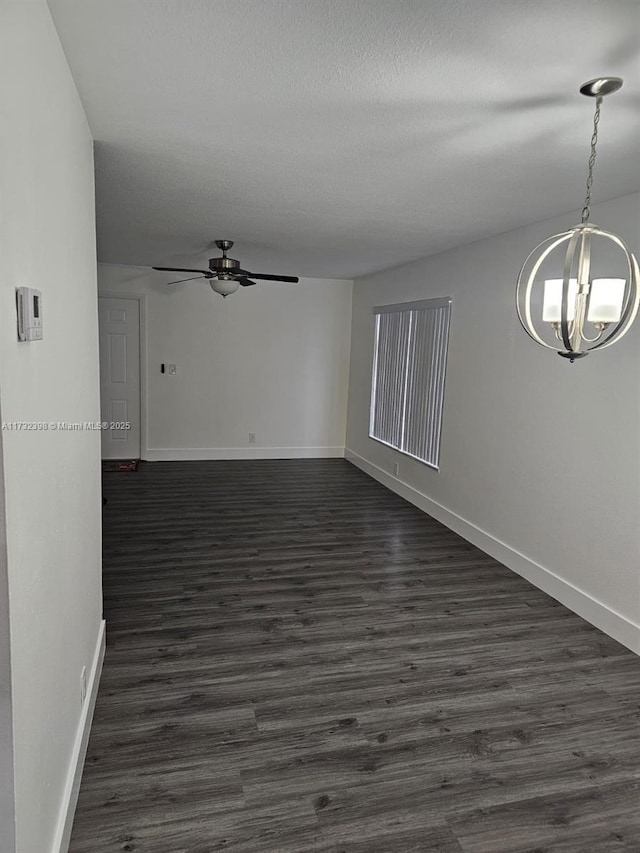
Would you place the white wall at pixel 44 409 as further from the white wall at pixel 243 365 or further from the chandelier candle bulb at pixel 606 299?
the white wall at pixel 243 365

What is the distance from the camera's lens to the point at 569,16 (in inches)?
56.0

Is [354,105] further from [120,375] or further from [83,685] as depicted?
[120,375]

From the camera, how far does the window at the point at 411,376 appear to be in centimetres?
521

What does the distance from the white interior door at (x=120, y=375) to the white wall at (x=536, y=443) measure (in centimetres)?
345

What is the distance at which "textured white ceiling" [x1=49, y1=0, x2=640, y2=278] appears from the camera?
147 cm

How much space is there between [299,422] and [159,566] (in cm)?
392

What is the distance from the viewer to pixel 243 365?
719 centimetres

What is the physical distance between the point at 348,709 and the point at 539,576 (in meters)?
1.91

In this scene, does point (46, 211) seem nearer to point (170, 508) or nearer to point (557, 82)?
point (557, 82)

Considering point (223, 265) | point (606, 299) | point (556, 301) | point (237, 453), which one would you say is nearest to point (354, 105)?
point (556, 301)

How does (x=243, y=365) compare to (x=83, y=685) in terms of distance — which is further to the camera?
(x=243, y=365)

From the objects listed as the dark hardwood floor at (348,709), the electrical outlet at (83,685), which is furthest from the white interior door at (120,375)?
the electrical outlet at (83,685)

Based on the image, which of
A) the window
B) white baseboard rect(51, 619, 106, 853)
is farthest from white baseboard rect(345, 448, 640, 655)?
white baseboard rect(51, 619, 106, 853)

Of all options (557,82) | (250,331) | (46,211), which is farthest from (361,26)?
(250,331)
